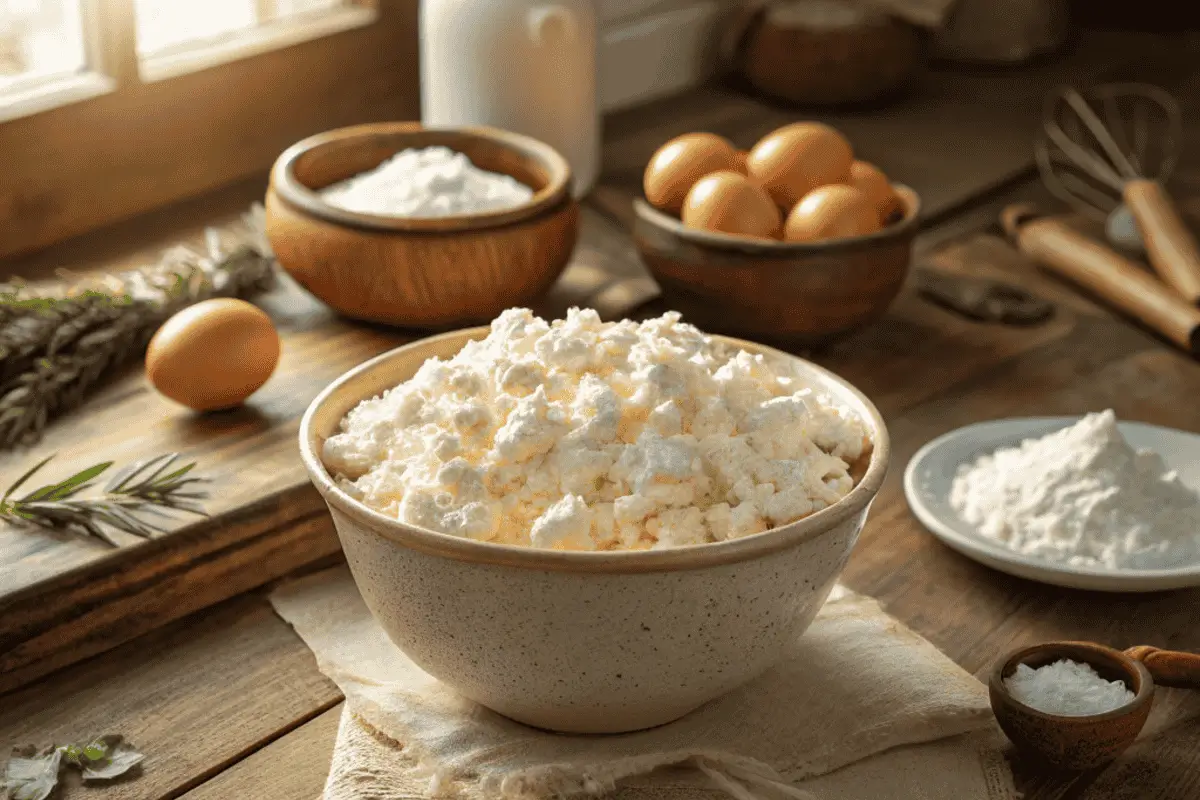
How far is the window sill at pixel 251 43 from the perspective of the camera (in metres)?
1.65

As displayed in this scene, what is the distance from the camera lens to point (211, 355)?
1.18 meters

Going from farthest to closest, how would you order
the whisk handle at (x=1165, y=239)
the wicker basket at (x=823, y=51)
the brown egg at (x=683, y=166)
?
the wicker basket at (x=823, y=51) < the whisk handle at (x=1165, y=239) < the brown egg at (x=683, y=166)

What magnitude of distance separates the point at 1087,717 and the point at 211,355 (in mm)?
739

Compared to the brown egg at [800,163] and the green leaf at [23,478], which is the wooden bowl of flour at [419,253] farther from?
the green leaf at [23,478]

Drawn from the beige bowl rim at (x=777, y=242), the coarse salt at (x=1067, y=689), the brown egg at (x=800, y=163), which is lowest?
the coarse salt at (x=1067, y=689)

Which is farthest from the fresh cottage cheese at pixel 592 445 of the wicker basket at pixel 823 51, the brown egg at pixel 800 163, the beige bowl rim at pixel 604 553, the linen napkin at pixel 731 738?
the wicker basket at pixel 823 51

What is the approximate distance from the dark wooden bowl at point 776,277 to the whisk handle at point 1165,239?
366 mm

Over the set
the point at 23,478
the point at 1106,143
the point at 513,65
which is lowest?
the point at 1106,143

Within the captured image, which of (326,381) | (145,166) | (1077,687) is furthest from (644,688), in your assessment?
(145,166)

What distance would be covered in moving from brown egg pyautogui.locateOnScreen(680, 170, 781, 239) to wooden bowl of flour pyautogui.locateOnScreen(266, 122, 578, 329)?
0.13 m

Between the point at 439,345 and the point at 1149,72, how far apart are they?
2002 millimetres

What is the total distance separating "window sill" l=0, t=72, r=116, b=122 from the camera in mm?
1489

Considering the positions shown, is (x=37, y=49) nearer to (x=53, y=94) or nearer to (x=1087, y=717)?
(x=53, y=94)

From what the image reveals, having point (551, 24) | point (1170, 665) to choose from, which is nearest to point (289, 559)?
point (1170, 665)
